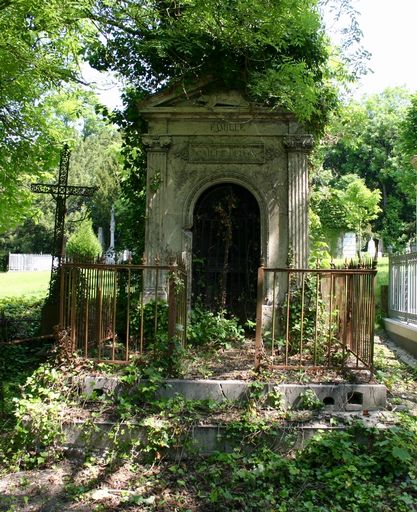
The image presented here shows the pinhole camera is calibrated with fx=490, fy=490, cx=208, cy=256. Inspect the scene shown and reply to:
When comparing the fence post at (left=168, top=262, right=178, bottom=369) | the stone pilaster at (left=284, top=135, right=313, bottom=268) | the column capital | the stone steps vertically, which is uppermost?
the column capital

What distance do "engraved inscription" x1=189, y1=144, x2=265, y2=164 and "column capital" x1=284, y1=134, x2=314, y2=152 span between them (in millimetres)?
437

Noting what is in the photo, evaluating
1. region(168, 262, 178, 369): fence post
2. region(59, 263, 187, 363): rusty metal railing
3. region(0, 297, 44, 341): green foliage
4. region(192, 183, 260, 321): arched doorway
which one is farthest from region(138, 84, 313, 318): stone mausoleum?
region(0, 297, 44, 341): green foliage

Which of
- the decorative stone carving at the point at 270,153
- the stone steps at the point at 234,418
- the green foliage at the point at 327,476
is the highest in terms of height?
the decorative stone carving at the point at 270,153

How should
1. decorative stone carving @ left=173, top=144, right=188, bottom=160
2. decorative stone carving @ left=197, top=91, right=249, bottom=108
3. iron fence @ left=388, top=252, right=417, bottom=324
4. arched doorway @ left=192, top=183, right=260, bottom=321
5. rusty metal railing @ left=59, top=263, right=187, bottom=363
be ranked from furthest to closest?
iron fence @ left=388, top=252, right=417, bottom=324
arched doorway @ left=192, top=183, right=260, bottom=321
decorative stone carving @ left=173, top=144, right=188, bottom=160
decorative stone carving @ left=197, top=91, right=249, bottom=108
rusty metal railing @ left=59, top=263, right=187, bottom=363

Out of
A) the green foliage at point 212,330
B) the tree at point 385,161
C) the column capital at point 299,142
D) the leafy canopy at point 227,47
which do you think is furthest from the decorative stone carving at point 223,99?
the tree at point 385,161

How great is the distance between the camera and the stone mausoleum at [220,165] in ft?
26.5

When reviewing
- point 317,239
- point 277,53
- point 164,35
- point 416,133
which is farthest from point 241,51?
point 416,133

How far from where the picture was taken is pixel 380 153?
40.7 meters

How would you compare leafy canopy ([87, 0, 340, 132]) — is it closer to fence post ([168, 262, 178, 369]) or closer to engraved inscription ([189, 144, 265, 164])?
engraved inscription ([189, 144, 265, 164])

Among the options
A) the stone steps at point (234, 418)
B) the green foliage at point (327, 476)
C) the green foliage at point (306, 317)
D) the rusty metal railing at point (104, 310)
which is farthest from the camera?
the green foliage at point (306, 317)

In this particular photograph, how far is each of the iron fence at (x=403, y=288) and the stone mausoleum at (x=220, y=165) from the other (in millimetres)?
2573

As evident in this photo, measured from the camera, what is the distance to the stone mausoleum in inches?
318

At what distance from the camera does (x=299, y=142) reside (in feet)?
26.5

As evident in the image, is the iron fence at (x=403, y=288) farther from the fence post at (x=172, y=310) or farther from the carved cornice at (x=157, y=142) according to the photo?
the fence post at (x=172, y=310)
